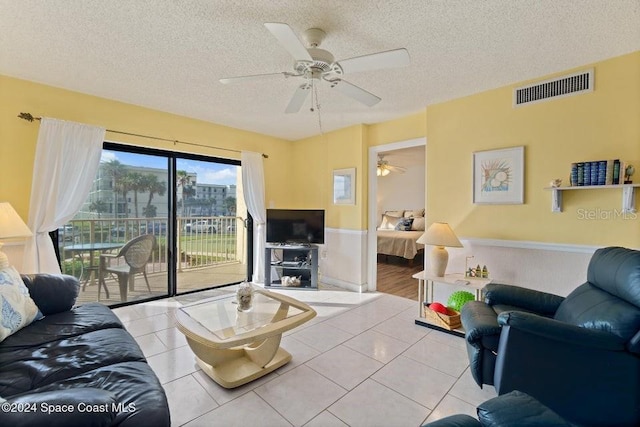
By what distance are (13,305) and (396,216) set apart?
21.7ft

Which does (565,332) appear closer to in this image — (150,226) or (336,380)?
(336,380)

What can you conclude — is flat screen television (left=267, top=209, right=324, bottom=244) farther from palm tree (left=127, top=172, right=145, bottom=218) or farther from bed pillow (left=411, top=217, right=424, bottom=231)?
bed pillow (left=411, top=217, right=424, bottom=231)

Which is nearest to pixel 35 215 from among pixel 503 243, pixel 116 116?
pixel 116 116

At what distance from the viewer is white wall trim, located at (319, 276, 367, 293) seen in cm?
419

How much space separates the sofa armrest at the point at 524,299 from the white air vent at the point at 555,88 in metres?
1.80

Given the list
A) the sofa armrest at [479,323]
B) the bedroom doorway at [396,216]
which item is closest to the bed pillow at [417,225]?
the bedroom doorway at [396,216]

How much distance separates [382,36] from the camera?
2049mm

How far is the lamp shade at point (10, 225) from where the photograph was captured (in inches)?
90.4

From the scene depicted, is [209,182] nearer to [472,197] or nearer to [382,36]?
[382,36]

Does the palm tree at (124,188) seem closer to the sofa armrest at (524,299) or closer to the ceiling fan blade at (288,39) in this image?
the ceiling fan blade at (288,39)

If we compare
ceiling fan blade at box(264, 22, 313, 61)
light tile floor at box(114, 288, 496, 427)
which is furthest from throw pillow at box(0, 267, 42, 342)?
ceiling fan blade at box(264, 22, 313, 61)

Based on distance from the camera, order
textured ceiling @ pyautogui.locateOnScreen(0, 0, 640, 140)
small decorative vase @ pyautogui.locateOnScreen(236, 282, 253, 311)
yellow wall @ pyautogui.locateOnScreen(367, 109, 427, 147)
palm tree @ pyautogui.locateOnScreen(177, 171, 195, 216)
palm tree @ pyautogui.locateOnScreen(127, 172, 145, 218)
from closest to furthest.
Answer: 1. textured ceiling @ pyautogui.locateOnScreen(0, 0, 640, 140)
2. small decorative vase @ pyautogui.locateOnScreen(236, 282, 253, 311)
3. palm tree @ pyautogui.locateOnScreen(127, 172, 145, 218)
4. yellow wall @ pyautogui.locateOnScreen(367, 109, 427, 147)
5. palm tree @ pyautogui.locateOnScreen(177, 171, 195, 216)

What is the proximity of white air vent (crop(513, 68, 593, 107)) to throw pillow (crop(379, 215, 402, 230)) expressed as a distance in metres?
4.37

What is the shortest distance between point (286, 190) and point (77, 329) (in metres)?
3.76
